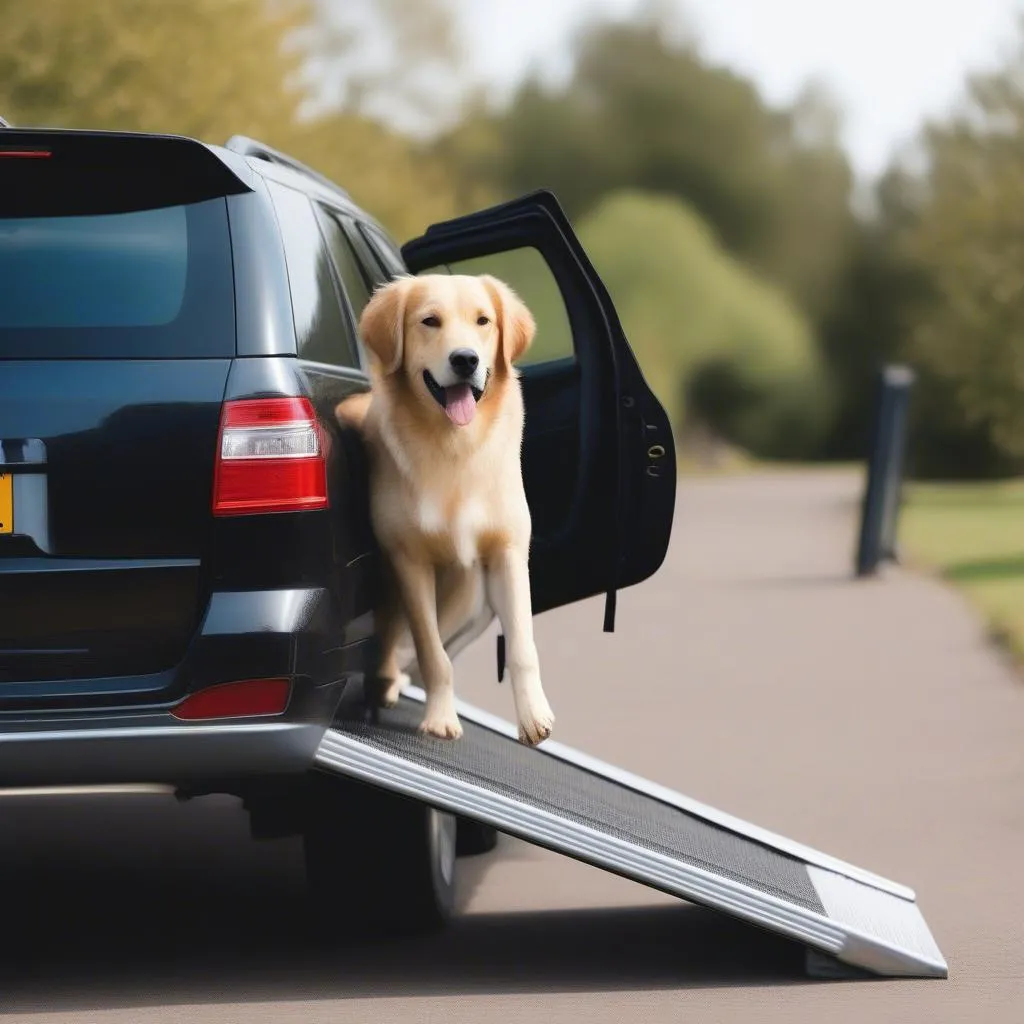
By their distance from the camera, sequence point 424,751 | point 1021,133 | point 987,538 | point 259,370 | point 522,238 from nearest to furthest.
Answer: point 259,370 < point 424,751 < point 522,238 < point 987,538 < point 1021,133

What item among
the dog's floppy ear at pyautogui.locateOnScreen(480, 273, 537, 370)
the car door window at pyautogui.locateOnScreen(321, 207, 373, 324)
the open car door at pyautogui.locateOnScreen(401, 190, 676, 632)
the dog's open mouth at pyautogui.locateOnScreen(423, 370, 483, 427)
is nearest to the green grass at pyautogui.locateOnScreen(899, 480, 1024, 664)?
the open car door at pyautogui.locateOnScreen(401, 190, 676, 632)

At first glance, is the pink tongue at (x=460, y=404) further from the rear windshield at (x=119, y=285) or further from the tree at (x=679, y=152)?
the tree at (x=679, y=152)

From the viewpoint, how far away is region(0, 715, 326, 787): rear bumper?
519cm

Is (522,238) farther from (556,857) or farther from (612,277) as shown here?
(612,277)

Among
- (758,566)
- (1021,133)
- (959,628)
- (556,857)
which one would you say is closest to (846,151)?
(1021,133)

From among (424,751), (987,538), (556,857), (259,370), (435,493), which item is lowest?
(987,538)

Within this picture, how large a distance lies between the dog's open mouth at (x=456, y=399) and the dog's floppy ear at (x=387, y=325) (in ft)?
0.37

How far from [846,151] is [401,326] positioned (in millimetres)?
63616

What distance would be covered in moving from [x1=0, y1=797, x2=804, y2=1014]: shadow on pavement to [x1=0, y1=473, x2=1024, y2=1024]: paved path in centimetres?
1

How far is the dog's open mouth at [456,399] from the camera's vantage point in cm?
581

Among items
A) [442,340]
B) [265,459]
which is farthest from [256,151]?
[265,459]

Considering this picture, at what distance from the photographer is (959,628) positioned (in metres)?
15.8

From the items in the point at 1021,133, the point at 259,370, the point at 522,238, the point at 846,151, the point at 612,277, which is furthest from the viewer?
the point at 846,151

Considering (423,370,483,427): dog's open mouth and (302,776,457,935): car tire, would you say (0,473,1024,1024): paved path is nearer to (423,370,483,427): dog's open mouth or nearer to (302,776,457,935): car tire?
(302,776,457,935): car tire
